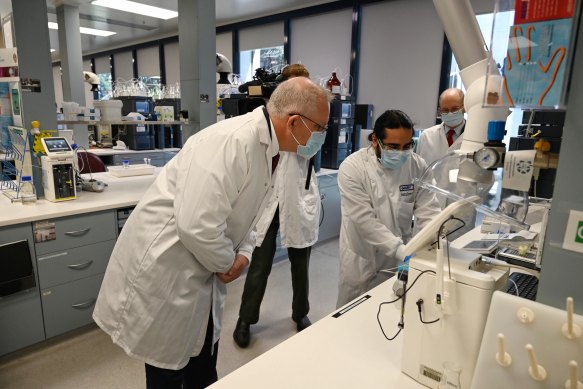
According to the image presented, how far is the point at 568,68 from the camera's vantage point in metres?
0.65

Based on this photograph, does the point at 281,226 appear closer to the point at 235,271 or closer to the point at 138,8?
the point at 235,271

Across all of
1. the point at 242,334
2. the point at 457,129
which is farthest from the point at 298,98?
the point at 457,129

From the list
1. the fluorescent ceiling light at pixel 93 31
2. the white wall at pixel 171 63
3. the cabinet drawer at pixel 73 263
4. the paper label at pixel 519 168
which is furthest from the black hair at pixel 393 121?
the fluorescent ceiling light at pixel 93 31

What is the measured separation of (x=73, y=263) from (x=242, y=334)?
1.04 m

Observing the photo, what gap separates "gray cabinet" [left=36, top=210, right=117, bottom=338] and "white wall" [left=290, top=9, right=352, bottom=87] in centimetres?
347

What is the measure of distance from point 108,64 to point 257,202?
944 centimetres

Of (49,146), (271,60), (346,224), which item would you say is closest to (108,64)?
(271,60)

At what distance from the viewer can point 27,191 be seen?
84.0 inches

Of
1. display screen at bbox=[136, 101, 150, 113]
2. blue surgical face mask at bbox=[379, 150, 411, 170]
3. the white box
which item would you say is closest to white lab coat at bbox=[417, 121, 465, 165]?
blue surgical face mask at bbox=[379, 150, 411, 170]

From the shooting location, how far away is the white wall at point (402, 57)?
4066 mm

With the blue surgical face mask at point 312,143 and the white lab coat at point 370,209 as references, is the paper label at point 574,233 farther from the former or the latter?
the white lab coat at point 370,209

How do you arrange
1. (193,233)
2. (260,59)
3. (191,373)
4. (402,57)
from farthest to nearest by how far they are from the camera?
(260,59), (402,57), (191,373), (193,233)

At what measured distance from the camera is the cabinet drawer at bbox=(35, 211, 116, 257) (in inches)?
78.1

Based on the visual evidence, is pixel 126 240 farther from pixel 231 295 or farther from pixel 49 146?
pixel 231 295
